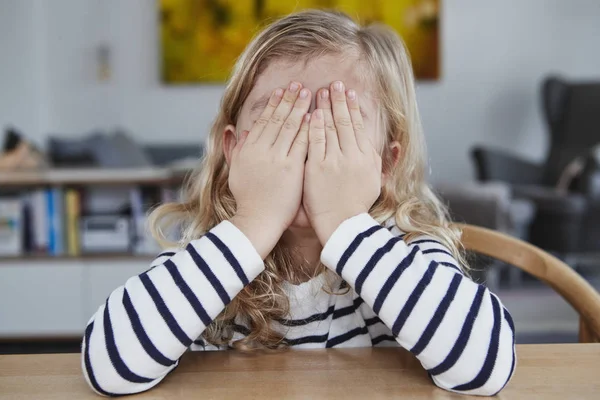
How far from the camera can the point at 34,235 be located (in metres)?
2.71

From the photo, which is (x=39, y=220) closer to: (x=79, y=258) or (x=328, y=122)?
(x=79, y=258)

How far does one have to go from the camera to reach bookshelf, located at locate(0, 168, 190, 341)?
265 centimetres

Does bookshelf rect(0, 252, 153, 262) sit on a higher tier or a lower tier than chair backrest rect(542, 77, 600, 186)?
lower

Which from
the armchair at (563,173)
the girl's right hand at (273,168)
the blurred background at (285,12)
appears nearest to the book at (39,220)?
the blurred background at (285,12)

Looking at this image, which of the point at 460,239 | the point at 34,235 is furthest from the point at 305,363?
the point at 34,235

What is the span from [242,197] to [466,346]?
0.87ft

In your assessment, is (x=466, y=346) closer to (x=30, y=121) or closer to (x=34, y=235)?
(x=34, y=235)

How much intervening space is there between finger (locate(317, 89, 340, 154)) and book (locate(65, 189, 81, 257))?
2.22 metres

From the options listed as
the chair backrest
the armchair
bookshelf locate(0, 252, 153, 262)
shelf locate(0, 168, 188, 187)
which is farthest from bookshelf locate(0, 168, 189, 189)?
the chair backrest

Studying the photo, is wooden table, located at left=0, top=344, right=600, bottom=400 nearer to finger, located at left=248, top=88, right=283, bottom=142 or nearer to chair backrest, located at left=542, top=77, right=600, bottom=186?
finger, located at left=248, top=88, right=283, bottom=142

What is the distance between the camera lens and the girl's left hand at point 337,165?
0.66 metres

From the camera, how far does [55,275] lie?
2.67 meters

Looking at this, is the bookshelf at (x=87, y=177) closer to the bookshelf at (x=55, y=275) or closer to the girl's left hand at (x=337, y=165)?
the bookshelf at (x=55, y=275)

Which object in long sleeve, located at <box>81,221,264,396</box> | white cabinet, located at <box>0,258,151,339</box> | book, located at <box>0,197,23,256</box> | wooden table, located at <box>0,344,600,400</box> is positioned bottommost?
white cabinet, located at <box>0,258,151,339</box>
